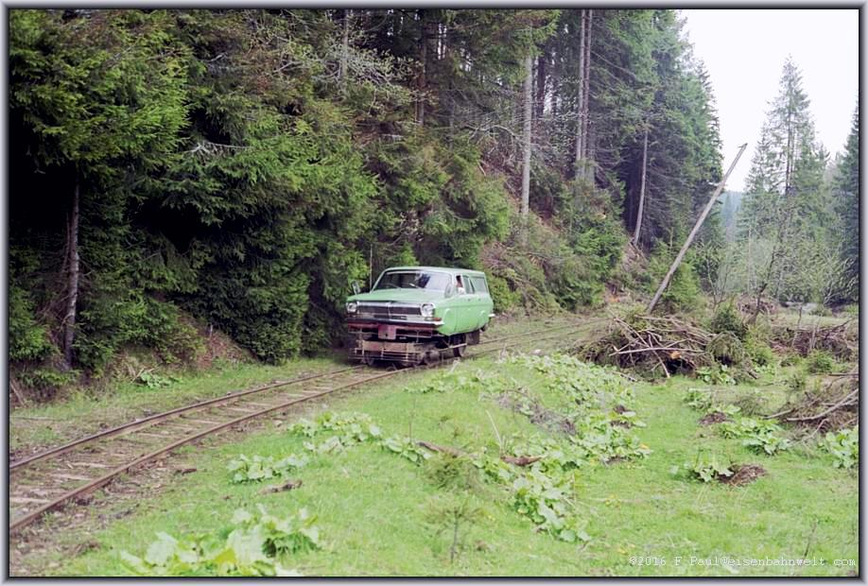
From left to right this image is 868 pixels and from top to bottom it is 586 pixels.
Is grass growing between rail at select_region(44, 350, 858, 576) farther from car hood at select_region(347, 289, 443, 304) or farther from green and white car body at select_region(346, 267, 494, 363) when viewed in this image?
car hood at select_region(347, 289, 443, 304)

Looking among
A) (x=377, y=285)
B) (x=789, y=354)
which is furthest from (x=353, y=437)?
(x=789, y=354)

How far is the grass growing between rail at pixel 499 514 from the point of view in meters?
5.48

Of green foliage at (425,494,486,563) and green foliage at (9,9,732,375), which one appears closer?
green foliage at (425,494,486,563)

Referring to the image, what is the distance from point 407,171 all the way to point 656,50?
2572 centimetres

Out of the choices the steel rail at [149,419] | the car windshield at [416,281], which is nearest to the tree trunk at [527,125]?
the car windshield at [416,281]

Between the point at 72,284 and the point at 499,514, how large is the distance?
7867 millimetres

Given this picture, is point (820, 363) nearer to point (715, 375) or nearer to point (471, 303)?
point (715, 375)

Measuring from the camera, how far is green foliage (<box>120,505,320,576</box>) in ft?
15.0

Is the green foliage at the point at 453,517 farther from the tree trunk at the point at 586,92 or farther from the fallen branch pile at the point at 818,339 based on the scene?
the tree trunk at the point at 586,92

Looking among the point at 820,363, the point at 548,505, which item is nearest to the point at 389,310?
the point at 548,505

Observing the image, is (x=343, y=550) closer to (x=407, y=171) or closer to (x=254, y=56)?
(x=254, y=56)

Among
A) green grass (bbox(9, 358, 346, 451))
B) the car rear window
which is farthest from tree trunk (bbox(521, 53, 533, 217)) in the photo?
green grass (bbox(9, 358, 346, 451))

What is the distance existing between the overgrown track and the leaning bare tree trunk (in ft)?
7.24

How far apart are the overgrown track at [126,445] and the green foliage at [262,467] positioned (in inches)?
50.4
